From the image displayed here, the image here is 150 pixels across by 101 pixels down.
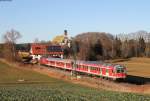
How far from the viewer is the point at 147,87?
5147cm

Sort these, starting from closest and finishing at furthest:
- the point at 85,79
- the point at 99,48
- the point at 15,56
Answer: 1. the point at 85,79
2. the point at 15,56
3. the point at 99,48

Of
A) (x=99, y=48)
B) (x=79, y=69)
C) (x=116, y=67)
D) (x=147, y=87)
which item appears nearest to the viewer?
(x=147, y=87)

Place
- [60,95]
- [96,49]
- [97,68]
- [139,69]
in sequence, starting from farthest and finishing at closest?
[96,49], [139,69], [97,68], [60,95]

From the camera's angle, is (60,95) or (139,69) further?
(139,69)

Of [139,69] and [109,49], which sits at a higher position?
[109,49]

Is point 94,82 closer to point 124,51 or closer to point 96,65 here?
point 96,65

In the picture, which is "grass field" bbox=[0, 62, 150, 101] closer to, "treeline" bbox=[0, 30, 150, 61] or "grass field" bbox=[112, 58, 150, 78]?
"grass field" bbox=[112, 58, 150, 78]

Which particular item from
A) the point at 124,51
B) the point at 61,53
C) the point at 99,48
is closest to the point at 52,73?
the point at 61,53

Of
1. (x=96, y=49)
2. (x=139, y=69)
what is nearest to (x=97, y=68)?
(x=139, y=69)

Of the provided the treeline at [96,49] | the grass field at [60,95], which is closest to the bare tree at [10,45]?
the treeline at [96,49]

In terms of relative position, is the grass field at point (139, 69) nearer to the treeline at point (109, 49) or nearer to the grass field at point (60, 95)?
the treeline at point (109, 49)

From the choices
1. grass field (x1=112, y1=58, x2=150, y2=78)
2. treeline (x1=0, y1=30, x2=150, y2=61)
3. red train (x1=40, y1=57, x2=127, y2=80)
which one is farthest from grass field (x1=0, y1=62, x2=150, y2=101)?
treeline (x1=0, y1=30, x2=150, y2=61)

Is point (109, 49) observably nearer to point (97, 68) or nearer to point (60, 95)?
point (97, 68)

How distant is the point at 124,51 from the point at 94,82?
108 meters
